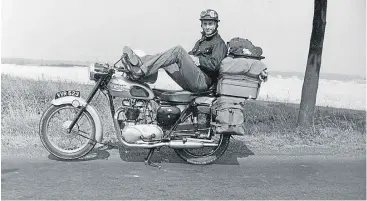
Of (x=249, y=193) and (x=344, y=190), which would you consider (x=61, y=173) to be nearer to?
(x=249, y=193)

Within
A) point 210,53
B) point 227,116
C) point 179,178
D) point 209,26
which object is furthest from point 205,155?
point 209,26

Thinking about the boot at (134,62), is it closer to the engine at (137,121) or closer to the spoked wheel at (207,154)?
the engine at (137,121)

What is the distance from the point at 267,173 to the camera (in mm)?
5387

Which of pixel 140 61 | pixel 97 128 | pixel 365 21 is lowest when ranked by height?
pixel 97 128

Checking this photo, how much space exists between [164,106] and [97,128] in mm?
815

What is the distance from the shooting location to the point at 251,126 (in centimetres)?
796

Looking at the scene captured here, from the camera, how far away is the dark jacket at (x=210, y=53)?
559 centimetres

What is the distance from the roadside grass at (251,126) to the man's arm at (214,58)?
1.49 m

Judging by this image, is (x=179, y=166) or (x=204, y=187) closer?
(x=204, y=187)

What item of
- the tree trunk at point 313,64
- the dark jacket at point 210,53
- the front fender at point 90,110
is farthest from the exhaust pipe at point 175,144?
the tree trunk at point 313,64

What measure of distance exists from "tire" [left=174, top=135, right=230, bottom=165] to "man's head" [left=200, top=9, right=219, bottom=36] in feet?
4.22

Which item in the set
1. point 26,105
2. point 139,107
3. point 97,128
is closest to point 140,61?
point 139,107

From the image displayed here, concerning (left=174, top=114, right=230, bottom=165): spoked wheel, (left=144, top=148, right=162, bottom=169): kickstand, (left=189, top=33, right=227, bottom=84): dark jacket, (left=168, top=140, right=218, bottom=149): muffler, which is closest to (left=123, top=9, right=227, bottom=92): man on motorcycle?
(left=189, top=33, right=227, bottom=84): dark jacket

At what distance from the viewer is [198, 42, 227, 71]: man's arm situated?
5.57m
